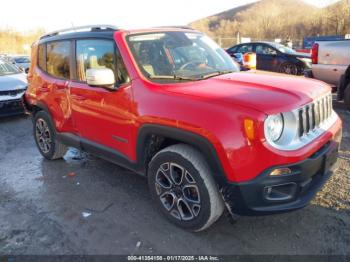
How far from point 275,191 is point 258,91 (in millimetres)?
845

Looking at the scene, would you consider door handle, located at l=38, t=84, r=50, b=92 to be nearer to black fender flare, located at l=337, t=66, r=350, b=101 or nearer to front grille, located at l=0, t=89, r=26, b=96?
front grille, located at l=0, t=89, r=26, b=96

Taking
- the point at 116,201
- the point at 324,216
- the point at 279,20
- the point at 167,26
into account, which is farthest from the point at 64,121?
the point at 279,20

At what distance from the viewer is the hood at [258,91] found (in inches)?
104

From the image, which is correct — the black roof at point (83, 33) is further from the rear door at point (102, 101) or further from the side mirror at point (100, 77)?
the side mirror at point (100, 77)

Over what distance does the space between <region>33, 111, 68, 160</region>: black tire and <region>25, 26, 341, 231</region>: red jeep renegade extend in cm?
58

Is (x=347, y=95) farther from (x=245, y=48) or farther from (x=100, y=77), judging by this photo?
(x=245, y=48)

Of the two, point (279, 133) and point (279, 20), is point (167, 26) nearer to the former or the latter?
point (279, 133)

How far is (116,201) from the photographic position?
3.85m

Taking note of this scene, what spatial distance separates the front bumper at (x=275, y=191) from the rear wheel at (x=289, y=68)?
9826 millimetres

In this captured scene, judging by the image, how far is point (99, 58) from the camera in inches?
150

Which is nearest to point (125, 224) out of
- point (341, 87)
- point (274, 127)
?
point (274, 127)

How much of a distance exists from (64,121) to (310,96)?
307cm

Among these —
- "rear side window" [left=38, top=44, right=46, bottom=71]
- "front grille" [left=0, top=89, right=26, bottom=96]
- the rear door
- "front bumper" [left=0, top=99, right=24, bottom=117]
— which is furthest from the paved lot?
"front grille" [left=0, top=89, right=26, bottom=96]

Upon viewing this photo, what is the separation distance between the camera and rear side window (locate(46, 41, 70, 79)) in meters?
4.32
